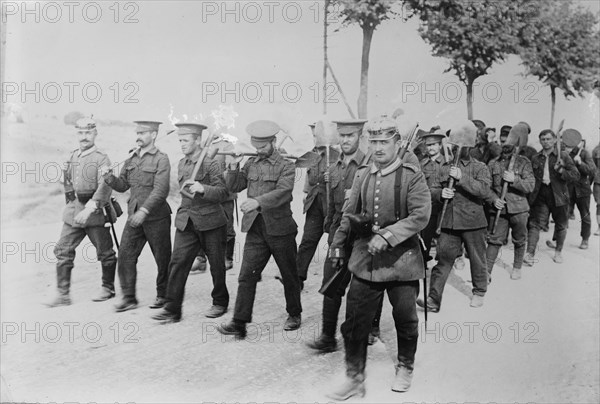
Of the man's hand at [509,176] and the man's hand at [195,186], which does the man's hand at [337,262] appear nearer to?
the man's hand at [195,186]

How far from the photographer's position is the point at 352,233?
181 inches

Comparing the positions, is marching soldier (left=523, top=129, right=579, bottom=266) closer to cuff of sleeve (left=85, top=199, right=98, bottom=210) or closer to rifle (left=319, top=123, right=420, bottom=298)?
rifle (left=319, top=123, right=420, bottom=298)

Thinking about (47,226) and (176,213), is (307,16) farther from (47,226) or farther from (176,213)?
Result: (47,226)

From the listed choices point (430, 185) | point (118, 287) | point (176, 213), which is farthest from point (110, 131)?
point (430, 185)

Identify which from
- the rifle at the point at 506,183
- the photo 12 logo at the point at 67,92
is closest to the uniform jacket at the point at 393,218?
the rifle at the point at 506,183

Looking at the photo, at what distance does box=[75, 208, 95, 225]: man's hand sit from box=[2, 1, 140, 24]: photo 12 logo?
5.06ft

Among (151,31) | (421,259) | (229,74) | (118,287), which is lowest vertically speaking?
(118,287)

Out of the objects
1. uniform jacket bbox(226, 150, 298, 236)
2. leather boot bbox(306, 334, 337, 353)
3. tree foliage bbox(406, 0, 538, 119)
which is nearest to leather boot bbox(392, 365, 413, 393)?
leather boot bbox(306, 334, 337, 353)

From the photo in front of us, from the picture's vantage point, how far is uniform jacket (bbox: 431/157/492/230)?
5.58m

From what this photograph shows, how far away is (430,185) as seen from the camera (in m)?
5.57

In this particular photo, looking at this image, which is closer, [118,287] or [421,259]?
[421,259]

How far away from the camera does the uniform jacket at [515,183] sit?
19.2 feet

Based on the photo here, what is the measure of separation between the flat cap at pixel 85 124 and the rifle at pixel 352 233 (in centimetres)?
226

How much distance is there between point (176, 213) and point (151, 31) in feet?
4.97
